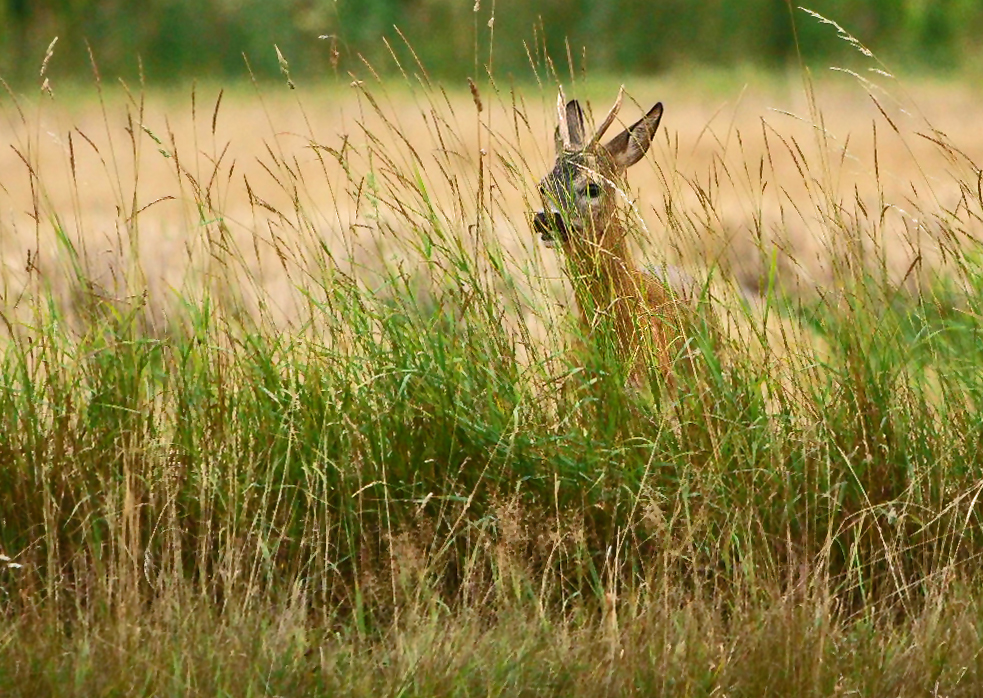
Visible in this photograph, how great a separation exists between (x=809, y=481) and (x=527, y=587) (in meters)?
0.74

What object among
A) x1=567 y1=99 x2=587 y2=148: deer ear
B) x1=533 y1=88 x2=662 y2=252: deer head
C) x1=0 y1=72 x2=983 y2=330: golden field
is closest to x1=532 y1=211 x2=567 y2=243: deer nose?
x1=533 y1=88 x2=662 y2=252: deer head

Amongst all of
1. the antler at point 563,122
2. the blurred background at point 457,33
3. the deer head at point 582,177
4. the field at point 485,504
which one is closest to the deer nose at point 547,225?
the deer head at point 582,177

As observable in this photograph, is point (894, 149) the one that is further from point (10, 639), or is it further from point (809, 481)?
point (10, 639)

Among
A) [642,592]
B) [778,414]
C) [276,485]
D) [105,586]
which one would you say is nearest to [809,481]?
[778,414]

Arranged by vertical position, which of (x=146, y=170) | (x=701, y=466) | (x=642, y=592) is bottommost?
(x=146, y=170)

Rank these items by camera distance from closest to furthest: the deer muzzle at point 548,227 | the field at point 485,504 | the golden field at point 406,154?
the field at point 485,504
the deer muzzle at point 548,227
the golden field at point 406,154

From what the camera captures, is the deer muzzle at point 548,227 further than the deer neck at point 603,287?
Yes

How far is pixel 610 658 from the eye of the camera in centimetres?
270

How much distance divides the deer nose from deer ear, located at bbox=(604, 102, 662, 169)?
0.32 metres

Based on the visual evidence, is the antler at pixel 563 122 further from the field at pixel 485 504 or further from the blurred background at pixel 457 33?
the blurred background at pixel 457 33

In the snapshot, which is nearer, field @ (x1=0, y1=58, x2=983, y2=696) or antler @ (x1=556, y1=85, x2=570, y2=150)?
field @ (x1=0, y1=58, x2=983, y2=696)

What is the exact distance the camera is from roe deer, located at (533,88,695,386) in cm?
345

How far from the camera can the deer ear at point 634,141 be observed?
4.06 meters

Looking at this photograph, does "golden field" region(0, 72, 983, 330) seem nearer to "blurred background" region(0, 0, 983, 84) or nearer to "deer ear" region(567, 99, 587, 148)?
"blurred background" region(0, 0, 983, 84)
